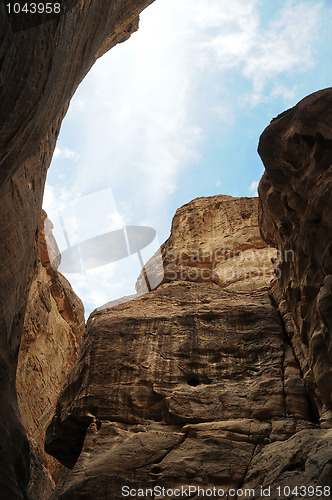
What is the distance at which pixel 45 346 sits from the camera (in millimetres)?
23469

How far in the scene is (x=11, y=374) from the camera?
12617 mm

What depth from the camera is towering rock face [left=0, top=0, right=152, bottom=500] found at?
798 centimetres

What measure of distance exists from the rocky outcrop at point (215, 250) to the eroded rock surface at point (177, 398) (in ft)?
17.8

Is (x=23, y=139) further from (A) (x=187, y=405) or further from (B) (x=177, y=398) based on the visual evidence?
(A) (x=187, y=405)

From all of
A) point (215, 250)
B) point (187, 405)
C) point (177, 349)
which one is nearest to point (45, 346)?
point (215, 250)

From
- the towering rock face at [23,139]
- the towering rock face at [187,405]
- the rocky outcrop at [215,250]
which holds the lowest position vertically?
the towering rock face at [187,405]

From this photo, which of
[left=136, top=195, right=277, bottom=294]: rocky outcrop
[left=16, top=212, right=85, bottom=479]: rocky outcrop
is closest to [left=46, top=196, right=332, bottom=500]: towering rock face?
[left=136, top=195, right=277, bottom=294]: rocky outcrop

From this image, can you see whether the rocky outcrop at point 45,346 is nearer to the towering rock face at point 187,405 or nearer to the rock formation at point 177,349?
the rock formation at point 177,349

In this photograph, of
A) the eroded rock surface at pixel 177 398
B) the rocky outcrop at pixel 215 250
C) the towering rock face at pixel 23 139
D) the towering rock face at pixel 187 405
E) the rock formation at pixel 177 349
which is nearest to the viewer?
the towering rock face at pixel 23 139

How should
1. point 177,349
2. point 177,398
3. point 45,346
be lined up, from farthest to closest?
point 45,346, point 177,349, point 177,398

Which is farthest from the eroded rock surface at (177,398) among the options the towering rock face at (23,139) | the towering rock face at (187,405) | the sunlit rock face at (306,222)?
the towering rock face at (23,139)

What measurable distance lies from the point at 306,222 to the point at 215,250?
13.2 m

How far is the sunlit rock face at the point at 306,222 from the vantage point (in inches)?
427

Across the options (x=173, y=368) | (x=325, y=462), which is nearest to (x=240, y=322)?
(x=173, y=368)
